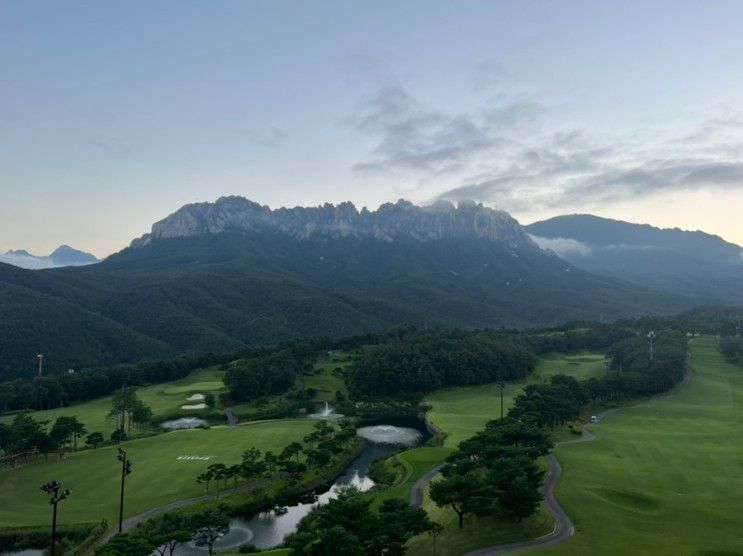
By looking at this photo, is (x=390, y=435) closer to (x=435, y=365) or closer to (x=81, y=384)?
(x=435, y=365)

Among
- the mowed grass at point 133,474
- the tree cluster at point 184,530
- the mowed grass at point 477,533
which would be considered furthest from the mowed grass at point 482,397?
the tree cluster at point 184,530

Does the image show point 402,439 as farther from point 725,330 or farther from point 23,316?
point 23,316

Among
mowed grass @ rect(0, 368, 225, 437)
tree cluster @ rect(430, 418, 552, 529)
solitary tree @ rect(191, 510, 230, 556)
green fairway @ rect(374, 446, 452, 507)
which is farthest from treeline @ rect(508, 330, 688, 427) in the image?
mowed grass @ rect(0, 368, 225, 437)

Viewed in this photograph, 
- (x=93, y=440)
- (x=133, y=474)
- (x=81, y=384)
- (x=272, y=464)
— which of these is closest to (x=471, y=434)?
(x=272, y=464)

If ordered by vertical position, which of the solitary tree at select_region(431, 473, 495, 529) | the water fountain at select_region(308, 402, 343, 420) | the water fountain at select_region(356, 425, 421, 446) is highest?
the solitary tree at select_region(431, 473, 495, 529)

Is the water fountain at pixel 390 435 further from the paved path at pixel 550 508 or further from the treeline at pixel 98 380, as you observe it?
the treeline at pixel 98 380

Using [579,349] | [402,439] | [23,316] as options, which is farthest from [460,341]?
[23,316]

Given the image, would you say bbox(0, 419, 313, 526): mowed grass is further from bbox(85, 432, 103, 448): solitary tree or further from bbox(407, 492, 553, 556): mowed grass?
bbox(407, 492, 553, 556): mowed grass
